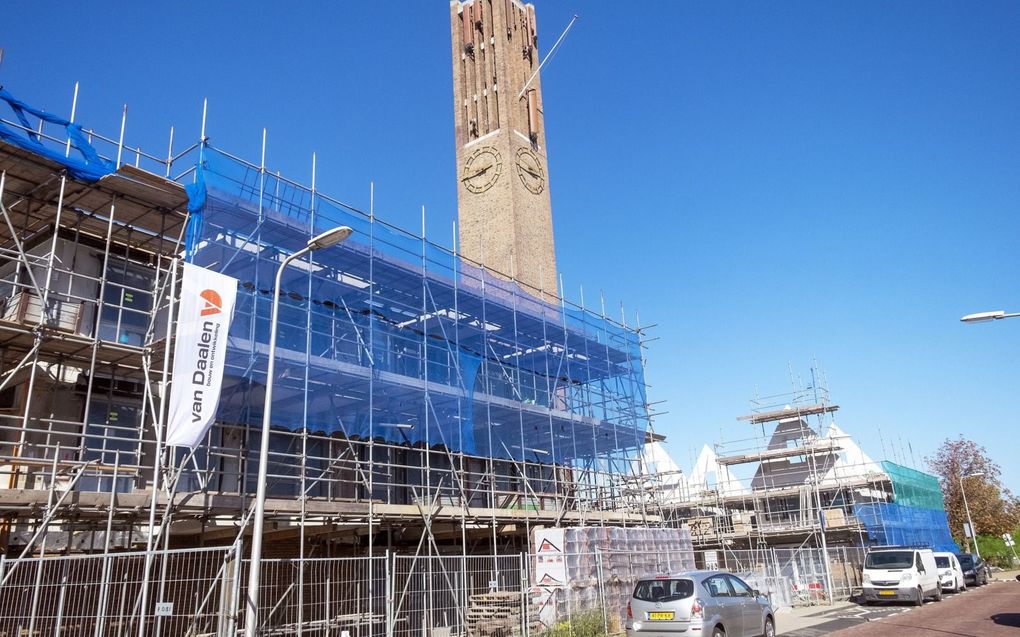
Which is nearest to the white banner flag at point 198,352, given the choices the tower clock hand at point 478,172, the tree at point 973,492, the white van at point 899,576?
the white van at point 899,576

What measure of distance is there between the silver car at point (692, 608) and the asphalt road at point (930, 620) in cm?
342

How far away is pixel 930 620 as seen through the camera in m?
17.7

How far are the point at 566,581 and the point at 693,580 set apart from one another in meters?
4.41

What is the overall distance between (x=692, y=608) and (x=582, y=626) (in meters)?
3.85

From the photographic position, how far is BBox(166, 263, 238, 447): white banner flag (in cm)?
1266

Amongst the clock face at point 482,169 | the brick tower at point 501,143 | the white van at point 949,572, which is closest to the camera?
Result: the white van at point 949,572

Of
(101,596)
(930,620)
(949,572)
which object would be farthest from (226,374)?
(949,572)

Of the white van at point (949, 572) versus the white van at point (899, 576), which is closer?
the white van at point (899, 576)

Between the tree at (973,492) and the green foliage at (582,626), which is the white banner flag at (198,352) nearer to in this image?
the green foliage at (582,626)

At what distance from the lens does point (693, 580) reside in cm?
1279

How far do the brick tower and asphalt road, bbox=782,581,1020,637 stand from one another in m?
15.9

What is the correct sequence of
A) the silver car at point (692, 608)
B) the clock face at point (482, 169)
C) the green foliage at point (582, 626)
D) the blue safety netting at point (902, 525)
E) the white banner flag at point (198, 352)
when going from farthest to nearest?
the clock face at point (482, 169)
the blue safety netting at point (902, 525)
the green foliage at point (582, 626)
the white banner flag at point (198, 352)
the silver car at point (692, 608)

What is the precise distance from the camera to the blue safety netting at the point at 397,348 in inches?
627

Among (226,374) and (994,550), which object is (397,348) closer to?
(226,374)
